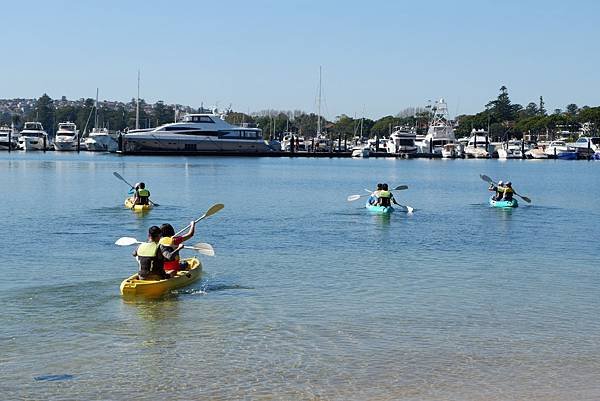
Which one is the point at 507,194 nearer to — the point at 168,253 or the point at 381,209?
the point at 381,209

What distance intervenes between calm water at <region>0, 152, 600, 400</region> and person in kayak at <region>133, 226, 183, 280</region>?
77 centimetres

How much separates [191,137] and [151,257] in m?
115

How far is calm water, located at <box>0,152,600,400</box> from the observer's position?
550 inches

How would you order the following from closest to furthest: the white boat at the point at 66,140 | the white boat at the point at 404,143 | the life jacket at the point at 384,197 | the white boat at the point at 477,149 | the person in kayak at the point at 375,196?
1. the life jacket at the point at 384,197
2. the person in kayak at the point at 375,196
3. the white boat at the point at 66,140
4. the white boat at the point at 404,143
5. the white boat at the point at 477,149

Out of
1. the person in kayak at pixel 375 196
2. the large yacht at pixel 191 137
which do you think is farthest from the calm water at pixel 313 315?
the large yacht at pixel 191 137

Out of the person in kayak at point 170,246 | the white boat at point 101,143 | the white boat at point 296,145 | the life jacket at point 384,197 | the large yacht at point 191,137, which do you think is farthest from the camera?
the white boat at point 296,145

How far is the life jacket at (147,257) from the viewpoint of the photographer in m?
20.4

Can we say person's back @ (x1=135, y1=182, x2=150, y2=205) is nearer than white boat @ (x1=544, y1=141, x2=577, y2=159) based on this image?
Yes

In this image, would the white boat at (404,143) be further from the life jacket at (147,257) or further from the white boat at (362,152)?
the life jacket at (147,257)

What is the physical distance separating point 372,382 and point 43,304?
9.22m

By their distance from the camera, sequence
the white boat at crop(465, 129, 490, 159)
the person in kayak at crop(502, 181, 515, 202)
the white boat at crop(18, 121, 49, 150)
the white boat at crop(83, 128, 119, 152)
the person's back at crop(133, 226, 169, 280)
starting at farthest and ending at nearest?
the white boat at crop(465, 129, 490, 159), the white boat at crop(83, 128, 119, 152), the white boat at crop(18, 121, 49, 150), the person in kayak at crop(502, 181, 515, 202), the person's back at crop(133, 226, 169, 280)

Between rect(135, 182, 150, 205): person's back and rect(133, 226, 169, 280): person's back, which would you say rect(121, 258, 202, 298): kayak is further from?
rect(135, 182, 150, 205): person's back

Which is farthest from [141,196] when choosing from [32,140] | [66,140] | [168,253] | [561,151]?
[561,151]

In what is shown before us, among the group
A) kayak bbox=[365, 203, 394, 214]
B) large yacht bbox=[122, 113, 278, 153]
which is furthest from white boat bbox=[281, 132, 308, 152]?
kayak bbox=[365, 203, 394, 214]
